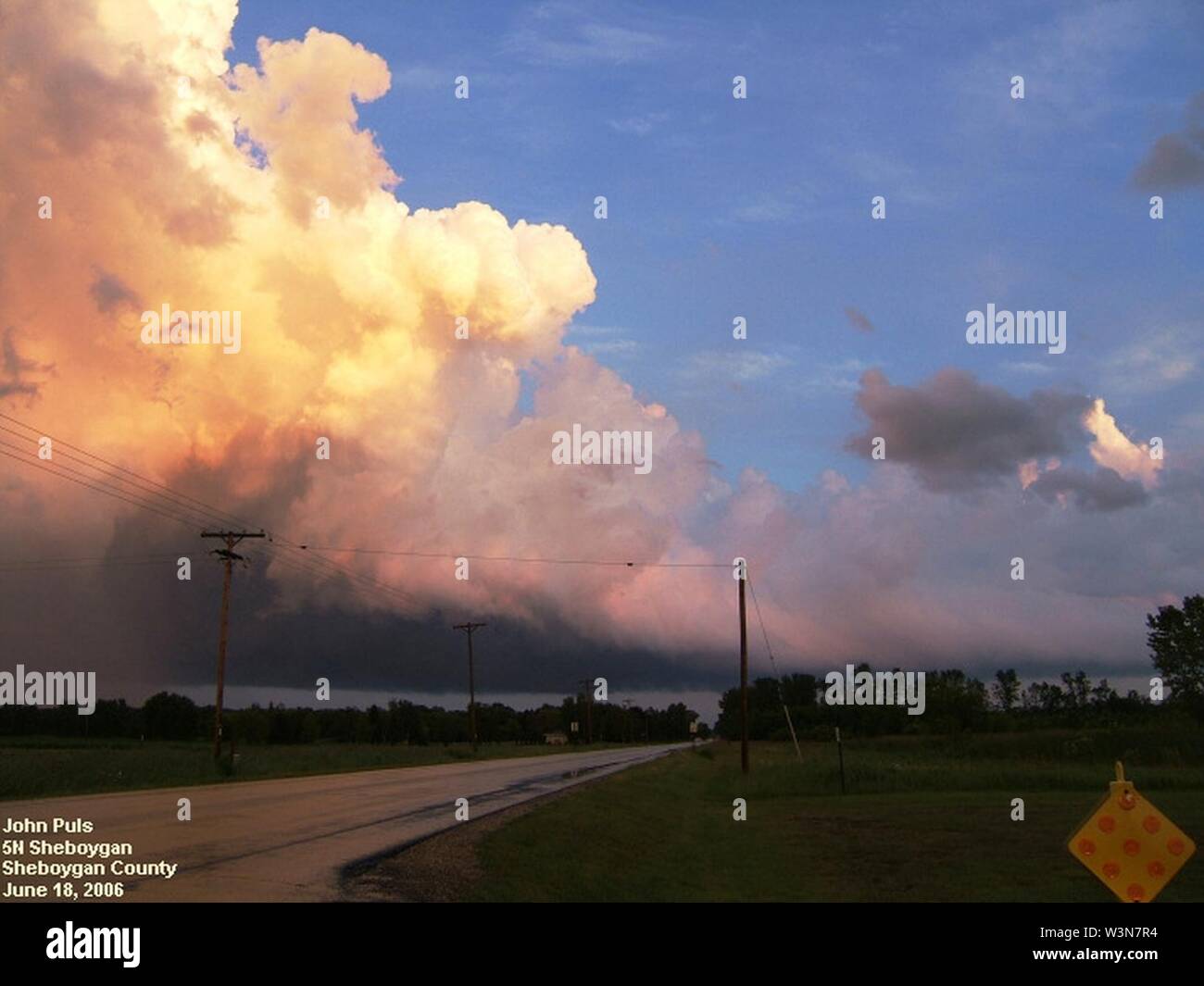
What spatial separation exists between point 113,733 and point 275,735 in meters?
23.6

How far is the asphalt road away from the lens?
12.6 m

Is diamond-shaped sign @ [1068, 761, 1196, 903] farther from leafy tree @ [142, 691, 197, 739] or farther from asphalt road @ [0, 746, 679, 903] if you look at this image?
leafy tree @ [142, 691, 197, 739]

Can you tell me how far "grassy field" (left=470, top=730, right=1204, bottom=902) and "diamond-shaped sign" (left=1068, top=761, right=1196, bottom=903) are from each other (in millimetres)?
6942

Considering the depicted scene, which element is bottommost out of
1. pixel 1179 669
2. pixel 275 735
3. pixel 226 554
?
pixel 275 735

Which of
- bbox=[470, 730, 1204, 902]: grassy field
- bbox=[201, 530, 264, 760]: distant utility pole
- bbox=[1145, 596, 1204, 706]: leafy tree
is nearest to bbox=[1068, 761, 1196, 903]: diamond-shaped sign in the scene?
bbox=[470, 730, 1204, 902]: grassy field

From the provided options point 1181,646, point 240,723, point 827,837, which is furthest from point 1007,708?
point 827,837

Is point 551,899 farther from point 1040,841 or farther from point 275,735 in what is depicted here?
point 275,735

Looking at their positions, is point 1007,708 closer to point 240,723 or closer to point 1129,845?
point 240,723

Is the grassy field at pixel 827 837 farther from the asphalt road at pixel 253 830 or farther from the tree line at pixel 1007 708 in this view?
the tree line at pixel 1007 708

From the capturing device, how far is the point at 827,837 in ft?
87.1

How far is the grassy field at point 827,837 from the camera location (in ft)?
56.7
